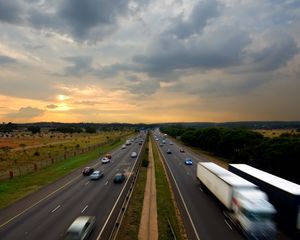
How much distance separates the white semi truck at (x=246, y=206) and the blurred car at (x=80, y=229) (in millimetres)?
12076

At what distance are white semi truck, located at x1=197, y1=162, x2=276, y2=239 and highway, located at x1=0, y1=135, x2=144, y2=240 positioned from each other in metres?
10.8

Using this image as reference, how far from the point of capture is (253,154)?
63844mm

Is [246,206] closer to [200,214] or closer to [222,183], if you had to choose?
[222,183]

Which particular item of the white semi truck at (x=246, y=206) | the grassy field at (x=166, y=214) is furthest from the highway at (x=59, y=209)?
the white semi truck at (x=246, y=206)

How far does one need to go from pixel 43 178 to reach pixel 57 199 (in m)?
15.9

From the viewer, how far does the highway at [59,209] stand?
25073 mm

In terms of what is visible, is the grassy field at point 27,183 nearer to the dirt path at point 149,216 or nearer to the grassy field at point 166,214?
the dirt path at point 149,216

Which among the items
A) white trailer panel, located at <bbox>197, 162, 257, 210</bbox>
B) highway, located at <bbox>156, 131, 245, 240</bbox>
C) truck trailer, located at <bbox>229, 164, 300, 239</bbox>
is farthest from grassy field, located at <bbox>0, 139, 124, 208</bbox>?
truck trailer, located at <bbox>229, 164, 300, 239</bbox>

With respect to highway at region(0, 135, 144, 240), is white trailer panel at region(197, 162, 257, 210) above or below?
above

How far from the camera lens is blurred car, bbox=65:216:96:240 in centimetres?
2158

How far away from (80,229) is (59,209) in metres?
10.6

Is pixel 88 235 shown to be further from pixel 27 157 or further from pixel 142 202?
pixel 27 157

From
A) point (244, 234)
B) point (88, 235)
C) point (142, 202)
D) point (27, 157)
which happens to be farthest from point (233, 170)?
point (27, 157)

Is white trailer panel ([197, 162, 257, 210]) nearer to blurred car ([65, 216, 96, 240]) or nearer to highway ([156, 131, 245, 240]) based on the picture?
highway ([156, 131, 245, 240])
